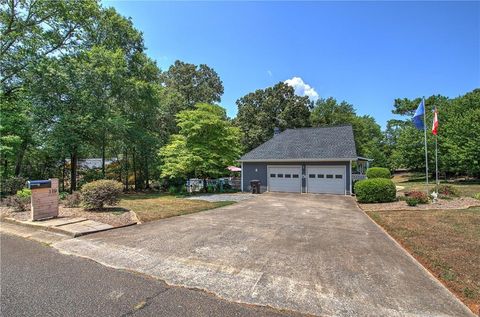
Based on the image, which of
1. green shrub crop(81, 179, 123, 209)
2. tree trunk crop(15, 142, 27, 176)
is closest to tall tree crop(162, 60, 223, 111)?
tree trunk crop(15, 142, 27, 176)

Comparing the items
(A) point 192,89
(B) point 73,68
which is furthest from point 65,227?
(A) point 192,89

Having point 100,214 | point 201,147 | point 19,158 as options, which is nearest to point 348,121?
point 201,147

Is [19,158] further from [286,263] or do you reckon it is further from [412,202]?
[412,202]

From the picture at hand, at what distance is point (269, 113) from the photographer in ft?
110

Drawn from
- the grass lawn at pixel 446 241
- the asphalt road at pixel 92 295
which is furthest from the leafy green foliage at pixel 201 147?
the asphalt road at pixel 92 295

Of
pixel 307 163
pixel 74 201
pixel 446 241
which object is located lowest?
pixel 446 241

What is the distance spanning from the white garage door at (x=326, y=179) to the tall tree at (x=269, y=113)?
1538 centimetres

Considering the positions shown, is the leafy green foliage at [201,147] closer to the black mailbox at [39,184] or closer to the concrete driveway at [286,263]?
the black mailbox at [39,184]

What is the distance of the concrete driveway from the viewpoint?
11.2 feet

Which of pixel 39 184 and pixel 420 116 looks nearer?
pixel 39 184

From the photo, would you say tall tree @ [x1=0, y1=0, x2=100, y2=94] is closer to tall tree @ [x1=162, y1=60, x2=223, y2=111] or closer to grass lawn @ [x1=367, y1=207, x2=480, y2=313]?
tall tree @ [x1=162, y1=60, x2=223, y2=111]

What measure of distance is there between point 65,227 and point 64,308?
4.50 m

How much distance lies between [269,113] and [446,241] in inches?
1124

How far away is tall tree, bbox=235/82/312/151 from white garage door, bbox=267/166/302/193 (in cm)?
1387
